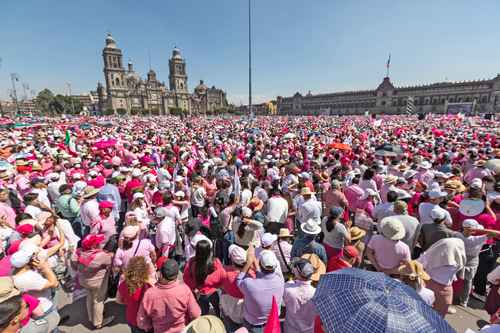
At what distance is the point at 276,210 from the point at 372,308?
3.19 meters

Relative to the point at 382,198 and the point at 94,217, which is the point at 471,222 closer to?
the point at 382,198

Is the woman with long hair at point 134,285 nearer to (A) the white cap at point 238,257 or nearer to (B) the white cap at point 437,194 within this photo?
(A) the white cap at point 238,257

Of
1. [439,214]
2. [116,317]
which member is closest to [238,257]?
[116,317]

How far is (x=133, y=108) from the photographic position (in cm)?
10175

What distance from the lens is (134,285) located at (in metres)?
2.42

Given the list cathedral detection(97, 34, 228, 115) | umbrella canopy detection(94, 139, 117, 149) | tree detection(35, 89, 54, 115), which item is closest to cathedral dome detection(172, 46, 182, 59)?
cathedral detection(97, 34, 228, 115)

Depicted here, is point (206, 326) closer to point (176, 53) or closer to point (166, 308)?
point (166, 308)

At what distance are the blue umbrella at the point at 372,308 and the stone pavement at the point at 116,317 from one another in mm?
2806

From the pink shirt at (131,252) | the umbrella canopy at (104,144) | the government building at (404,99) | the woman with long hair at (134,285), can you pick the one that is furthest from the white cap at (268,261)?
the government building at (404,99)

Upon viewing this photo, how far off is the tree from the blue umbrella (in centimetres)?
13632

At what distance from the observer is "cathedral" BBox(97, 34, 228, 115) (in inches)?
3848

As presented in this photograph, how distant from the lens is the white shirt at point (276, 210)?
4922mm

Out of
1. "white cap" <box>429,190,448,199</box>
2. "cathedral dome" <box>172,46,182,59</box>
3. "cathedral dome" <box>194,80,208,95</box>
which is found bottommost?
"white cap" <box>429,190,448,199</box>

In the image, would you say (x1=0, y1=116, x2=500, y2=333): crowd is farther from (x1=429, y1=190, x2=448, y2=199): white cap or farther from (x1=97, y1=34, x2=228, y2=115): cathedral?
Result: (x1=97, y1=34, x2=228, y2=115): cathedral
